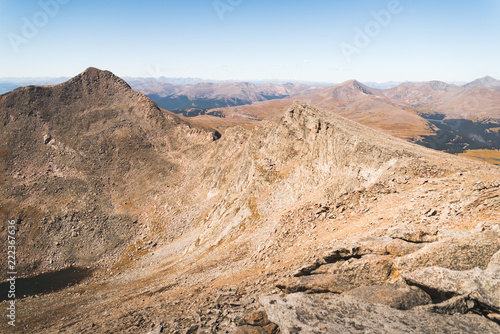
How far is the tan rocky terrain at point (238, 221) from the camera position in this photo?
1407 centimetres

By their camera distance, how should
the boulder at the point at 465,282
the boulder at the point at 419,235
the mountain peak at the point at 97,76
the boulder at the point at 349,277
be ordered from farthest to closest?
1. the mountain peak at the point at 97,76
2. the boulder at the point at 419,235
3. the boulder at the point at 349,277
4. the boulder at the point at 465,282

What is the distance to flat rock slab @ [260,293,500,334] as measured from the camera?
1166 cm

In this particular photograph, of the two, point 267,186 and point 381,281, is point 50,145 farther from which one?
point 381,281

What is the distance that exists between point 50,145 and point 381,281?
125 meters

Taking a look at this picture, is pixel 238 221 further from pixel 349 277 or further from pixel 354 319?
pixel 354 319

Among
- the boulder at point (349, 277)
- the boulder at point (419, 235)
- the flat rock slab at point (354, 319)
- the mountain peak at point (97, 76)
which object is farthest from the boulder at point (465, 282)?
the mountain peak at point (97, 76)

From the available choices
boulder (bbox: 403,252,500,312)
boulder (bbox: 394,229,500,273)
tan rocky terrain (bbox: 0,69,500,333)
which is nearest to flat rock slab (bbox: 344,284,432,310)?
tan rocky terrain (bbox: 0,69,500,333)

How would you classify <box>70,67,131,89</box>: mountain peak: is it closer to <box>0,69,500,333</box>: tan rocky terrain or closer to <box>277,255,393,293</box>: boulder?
<box>0,69,500,333</box>: tan rocky terrain

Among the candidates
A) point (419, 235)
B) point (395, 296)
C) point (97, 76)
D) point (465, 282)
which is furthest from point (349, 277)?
point (97, 76)

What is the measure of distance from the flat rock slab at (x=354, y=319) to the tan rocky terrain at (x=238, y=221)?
0.08m

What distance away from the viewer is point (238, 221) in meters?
50.5

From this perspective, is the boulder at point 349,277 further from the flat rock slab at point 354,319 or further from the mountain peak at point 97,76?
the mountain peak at point 97,76

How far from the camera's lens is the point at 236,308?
18734mm

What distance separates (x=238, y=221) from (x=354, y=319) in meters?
38.5
